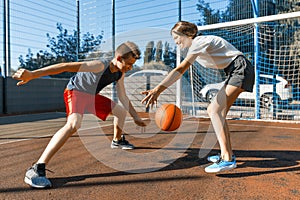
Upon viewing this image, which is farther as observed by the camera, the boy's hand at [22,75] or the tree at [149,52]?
the tree at [149,52]

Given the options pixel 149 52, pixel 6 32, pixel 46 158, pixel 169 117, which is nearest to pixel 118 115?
pixel 169 117

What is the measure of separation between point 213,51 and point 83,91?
4.96 ft

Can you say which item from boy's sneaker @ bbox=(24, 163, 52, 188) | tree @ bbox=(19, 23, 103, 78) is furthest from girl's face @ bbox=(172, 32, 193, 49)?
tree @ bbox=(19, 23, 103, 78)

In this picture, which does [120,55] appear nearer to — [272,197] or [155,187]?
[155,187]

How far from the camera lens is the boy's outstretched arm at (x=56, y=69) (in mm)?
2338

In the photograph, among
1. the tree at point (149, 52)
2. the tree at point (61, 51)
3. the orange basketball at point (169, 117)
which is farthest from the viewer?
the tree at point (61, 51)

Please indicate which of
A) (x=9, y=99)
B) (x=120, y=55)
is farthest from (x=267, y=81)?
(x=9, y=99)

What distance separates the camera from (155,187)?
8.09ft

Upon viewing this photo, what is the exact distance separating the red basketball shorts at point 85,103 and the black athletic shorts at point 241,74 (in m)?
1.53

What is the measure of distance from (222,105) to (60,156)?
7.22 feet

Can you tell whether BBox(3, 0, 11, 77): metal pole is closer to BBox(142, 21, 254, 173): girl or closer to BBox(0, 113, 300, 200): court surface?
BBox(0, 113, 300, 200): court surface

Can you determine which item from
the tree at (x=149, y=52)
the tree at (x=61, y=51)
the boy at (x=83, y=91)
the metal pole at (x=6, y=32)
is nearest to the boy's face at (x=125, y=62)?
the boy at (x=83, y=91)

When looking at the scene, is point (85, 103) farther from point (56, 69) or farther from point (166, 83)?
point (166, 83)

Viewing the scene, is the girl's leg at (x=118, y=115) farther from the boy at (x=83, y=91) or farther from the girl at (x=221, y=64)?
the girl at (x=221, y=64)
